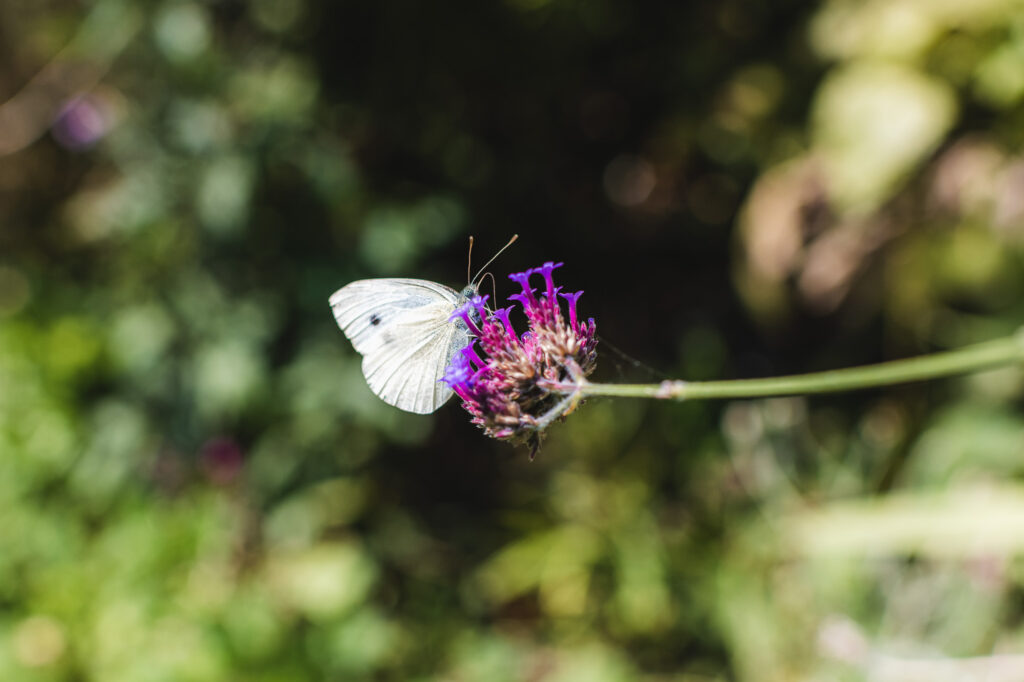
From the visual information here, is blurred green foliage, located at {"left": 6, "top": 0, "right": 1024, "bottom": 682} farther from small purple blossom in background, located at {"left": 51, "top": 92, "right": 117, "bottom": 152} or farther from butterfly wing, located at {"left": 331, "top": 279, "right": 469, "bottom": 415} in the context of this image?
butterfly wing, located at {"left": 331, "top": 279, "right": 469, "bottom": 415}

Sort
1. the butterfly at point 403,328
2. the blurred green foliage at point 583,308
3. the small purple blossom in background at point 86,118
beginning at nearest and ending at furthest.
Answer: the butterfly at point 403,328 → the blurred green foliage at point 583,308 → the small purple blossom in background at point 86,118

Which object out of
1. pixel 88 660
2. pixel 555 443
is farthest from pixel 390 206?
pixel 88 660

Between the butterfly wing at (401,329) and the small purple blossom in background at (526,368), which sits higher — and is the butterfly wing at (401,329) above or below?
above

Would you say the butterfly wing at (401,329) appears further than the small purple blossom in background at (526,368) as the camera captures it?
Yes

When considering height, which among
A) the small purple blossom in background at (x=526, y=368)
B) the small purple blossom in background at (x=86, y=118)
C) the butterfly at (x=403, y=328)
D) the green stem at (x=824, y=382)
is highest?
the small purple blossom in background at (x=86, y=118)

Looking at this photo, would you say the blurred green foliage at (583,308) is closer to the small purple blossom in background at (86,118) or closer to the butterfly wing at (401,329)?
the small purple blossom in background at (86,118)

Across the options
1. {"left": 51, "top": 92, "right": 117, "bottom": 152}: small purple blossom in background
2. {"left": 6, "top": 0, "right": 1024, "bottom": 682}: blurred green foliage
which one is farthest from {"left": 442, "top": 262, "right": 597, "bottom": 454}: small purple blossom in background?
{"left": 51, "top": 92, "right": 117, "bottom": 152}: small purple blossom in background

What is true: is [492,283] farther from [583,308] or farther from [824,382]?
[583,308]

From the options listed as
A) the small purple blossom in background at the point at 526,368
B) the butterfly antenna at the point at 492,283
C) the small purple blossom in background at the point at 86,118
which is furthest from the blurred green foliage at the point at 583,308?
the small purple blossom in background at the point at 526,368
